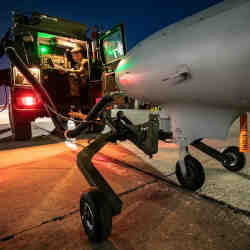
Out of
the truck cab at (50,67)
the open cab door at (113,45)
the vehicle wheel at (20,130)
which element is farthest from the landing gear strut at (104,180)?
the vehicle wheel at (20,130)

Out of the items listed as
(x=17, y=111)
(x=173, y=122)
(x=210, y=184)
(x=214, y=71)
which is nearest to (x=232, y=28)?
(x=214, y=71)

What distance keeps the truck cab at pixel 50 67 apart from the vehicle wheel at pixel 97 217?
2.56m

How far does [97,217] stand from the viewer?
1235 millimetres

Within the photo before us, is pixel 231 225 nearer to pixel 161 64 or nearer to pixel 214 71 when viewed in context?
pixel 214 71

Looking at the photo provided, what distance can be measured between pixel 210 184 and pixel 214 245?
955 millimetres

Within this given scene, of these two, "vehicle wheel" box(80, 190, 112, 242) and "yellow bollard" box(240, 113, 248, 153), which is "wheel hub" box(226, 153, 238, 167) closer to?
"yellow bollard" box(240, 113, 248, 153)

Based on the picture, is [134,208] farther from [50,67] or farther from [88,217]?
[50,67]

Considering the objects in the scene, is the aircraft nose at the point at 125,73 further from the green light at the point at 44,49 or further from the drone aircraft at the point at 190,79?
the green light at the point at 44,49

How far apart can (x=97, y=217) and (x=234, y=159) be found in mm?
1976

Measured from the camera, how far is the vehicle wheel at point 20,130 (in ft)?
14.7

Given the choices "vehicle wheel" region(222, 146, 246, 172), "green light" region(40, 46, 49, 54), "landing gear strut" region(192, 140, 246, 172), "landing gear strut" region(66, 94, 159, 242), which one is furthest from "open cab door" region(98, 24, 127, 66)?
"green light" region(40, 46, 49, 54)

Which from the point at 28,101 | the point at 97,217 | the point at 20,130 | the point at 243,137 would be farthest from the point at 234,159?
the point at 20,130

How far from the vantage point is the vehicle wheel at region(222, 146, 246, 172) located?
2369mm

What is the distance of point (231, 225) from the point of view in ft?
4.57
